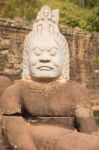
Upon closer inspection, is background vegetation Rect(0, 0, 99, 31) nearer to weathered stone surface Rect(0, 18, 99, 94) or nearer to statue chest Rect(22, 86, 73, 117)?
weathered stone surface Rect(0, 18, 99, 94)

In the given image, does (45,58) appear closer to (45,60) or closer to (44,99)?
(45,60)

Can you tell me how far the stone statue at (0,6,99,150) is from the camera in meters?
3.34

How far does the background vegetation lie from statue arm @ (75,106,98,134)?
1387cm

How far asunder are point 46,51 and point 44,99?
32cm

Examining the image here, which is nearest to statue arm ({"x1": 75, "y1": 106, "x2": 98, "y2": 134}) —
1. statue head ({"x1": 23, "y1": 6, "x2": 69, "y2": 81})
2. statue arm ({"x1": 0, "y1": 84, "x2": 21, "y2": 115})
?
statue head ({"x1": 23, "y1": 6, "x2": 69, "y2": 81})

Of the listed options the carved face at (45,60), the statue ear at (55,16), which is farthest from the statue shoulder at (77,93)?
the statue ear at (55,16)

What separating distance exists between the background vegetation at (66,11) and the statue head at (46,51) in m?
13.6

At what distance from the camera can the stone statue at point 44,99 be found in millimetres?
3338

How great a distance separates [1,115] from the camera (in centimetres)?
342

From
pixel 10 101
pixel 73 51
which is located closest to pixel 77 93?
pixel 10 101

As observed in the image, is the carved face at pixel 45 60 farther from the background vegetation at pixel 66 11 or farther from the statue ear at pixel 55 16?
the background vegetation at pixel 66 11

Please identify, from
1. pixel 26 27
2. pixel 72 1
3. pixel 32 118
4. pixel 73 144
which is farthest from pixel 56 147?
pixel 72 1

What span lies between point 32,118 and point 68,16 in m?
17.5

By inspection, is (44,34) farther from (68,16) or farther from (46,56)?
(68,16)
